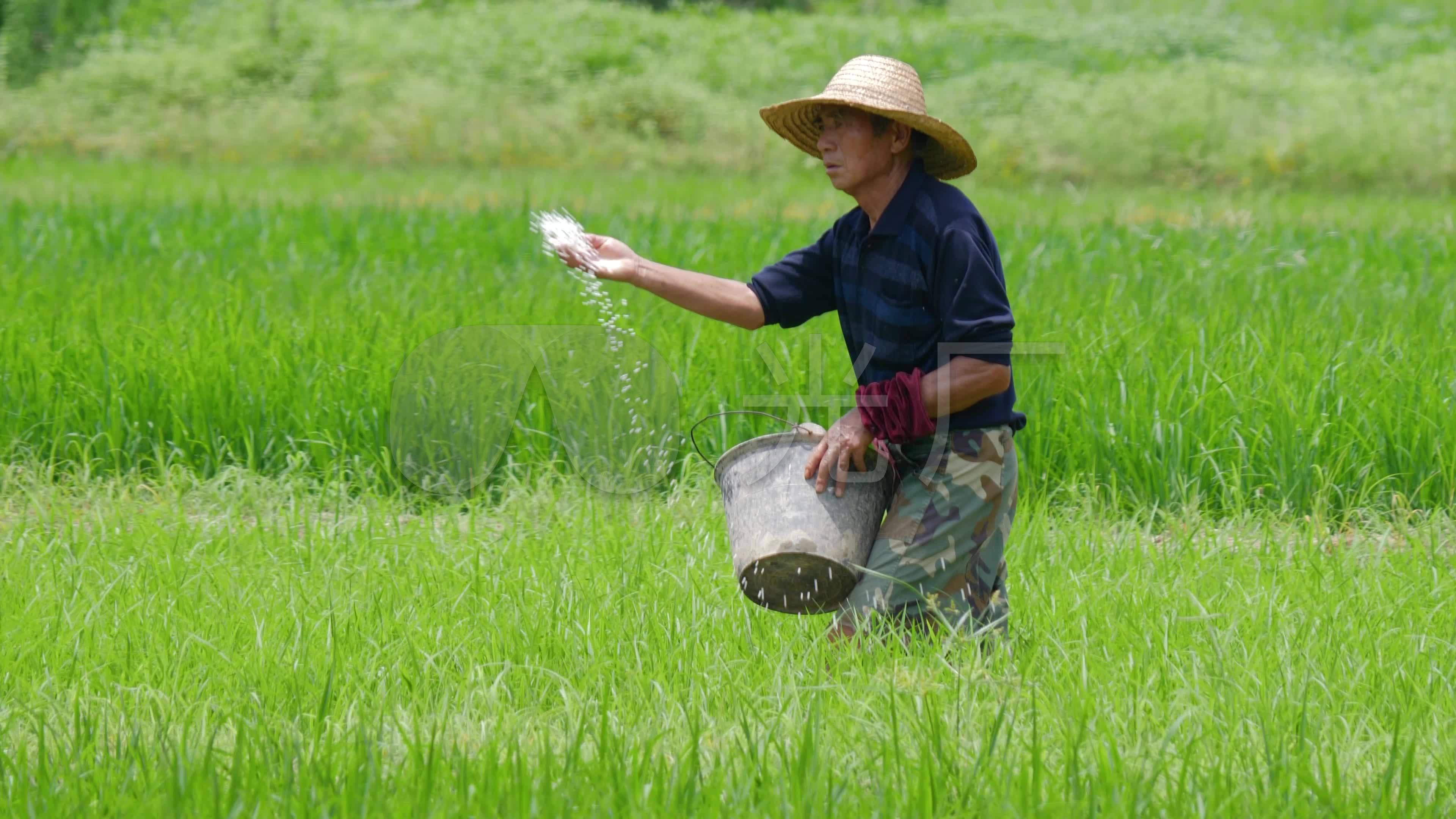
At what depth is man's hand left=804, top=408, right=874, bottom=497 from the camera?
2971 mm

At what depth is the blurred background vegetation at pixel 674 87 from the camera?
17172 millimetres

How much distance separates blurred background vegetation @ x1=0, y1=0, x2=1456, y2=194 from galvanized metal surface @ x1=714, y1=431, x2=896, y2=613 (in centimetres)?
1393

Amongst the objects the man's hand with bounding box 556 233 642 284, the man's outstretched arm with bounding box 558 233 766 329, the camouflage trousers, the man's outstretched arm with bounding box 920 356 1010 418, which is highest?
the man's hand with bounding box 556 233 642 284

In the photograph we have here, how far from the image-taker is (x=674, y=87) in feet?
62.5

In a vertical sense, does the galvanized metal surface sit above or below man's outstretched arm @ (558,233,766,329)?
below

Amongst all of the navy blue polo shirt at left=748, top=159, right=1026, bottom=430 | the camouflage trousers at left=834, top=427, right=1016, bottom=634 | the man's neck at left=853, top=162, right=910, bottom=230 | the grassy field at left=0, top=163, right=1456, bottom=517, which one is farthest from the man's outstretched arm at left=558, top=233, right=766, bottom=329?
the grassy field at left=0, top=163, right=1456, bottom=517

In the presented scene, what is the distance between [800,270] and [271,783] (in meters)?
1.63

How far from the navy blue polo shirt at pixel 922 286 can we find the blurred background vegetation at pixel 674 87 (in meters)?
13.7

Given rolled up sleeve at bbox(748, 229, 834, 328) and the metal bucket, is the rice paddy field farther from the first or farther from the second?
rolled up sleeve at bbox(748, 229, 834, 328)

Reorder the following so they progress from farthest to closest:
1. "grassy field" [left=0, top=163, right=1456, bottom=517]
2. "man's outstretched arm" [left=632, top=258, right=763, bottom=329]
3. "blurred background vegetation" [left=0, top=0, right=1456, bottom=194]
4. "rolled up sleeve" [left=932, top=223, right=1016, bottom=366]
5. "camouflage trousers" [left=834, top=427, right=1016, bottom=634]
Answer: "blurred background vegetation" [left=0, top=0, right=1456, bottom=194] < "grassy field" [left=0, top=163, right=1456, bottom=517] < "man's outstretched arm" [left=632, top=258, right=763, bottom=329] < "camouflage trousers" [left=834, top=427, right=1016, bottom=634] < "rolled up sleeve" [left=932, top=223, right=1016, bottom=366]

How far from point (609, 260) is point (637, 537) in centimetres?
110

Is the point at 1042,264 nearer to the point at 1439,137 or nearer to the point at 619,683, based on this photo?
the point at 619,683

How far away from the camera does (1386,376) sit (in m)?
5.16

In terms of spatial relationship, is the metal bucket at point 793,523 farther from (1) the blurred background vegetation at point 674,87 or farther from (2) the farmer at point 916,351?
(1) the blurred background vegetation at point 674,87
